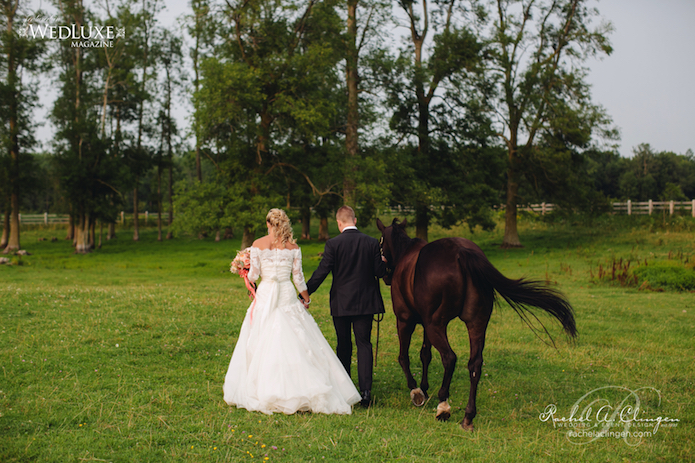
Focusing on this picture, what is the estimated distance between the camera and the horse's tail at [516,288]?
5.56 meters

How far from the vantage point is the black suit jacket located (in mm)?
6129

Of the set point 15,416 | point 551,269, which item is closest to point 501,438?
point 15,416

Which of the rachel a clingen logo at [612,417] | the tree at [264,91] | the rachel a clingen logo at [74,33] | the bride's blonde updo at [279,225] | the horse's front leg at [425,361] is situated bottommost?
the rachel a clingen logo at [612,417]

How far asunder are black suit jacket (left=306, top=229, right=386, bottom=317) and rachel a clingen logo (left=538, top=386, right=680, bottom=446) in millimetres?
2363

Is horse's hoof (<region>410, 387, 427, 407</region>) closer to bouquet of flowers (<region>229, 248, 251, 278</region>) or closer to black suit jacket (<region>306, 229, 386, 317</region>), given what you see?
black suit jacket (<region>306, 229, 386, 317</region>)

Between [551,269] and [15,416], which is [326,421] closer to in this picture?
[15,416]

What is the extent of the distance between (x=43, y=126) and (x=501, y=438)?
3730cm

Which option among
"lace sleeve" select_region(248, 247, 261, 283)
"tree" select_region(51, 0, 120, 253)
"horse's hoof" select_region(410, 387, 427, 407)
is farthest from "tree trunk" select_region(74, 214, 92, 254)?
"horse's hoof" select_region(410, 387, 427, 407)

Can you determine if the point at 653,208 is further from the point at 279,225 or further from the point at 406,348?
the point at 279,225

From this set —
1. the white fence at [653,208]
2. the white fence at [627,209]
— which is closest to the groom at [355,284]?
the white fence at [627,209]

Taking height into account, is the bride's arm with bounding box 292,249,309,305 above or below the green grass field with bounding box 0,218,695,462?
above

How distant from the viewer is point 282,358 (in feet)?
18.5

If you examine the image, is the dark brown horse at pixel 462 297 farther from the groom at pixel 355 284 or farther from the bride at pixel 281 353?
the bride at pixel 281 353

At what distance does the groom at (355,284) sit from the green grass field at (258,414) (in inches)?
27.8
